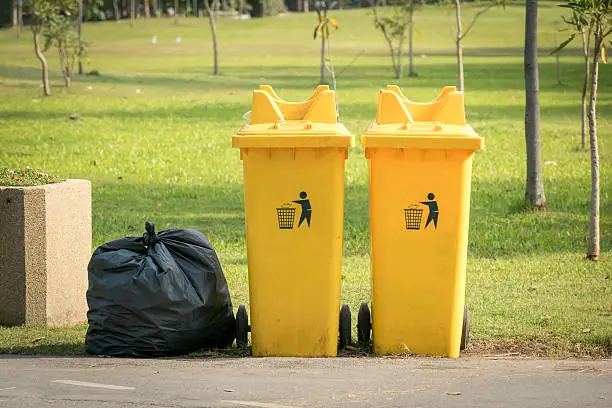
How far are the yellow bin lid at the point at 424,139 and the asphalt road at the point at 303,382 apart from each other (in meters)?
1.17

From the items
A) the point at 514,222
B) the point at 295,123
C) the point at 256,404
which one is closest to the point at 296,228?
the point at 295,123

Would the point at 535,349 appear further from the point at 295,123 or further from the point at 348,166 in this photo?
the point at 348,166

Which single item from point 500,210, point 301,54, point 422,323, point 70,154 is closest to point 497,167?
point 500,210

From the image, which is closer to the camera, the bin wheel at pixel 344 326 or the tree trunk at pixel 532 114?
the bin wheel at pixel 344 326

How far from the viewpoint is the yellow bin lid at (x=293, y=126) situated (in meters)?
5.75

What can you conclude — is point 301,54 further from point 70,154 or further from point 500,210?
point 500,210

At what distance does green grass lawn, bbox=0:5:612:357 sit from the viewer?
720 cm

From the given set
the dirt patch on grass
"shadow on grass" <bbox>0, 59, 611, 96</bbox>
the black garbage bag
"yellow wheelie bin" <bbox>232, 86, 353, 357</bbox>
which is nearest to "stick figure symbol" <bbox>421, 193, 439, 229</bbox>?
"yellow wheelie bin" <bbox>232, 86, 353, 357</bbox>

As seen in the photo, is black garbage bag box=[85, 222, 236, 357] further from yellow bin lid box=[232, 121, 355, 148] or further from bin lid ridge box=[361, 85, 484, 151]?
bin lid ridge box=[361, 85, 484, 151]

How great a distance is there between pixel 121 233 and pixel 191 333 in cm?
477

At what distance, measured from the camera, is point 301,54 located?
49.2m

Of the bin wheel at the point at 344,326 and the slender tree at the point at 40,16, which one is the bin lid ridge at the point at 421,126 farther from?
the slender tree at the point at 40,16

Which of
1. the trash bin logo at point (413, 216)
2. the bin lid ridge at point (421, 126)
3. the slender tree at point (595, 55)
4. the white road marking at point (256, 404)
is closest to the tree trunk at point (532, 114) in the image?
the slender tree at point (595, 55)

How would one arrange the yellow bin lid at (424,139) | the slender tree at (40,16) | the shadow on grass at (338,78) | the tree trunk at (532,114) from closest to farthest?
the yellow bin lid at (424,139)
the tree trunk at (532,114)
the slender tree at (40,16)
the shadow on grass at (338,78)
